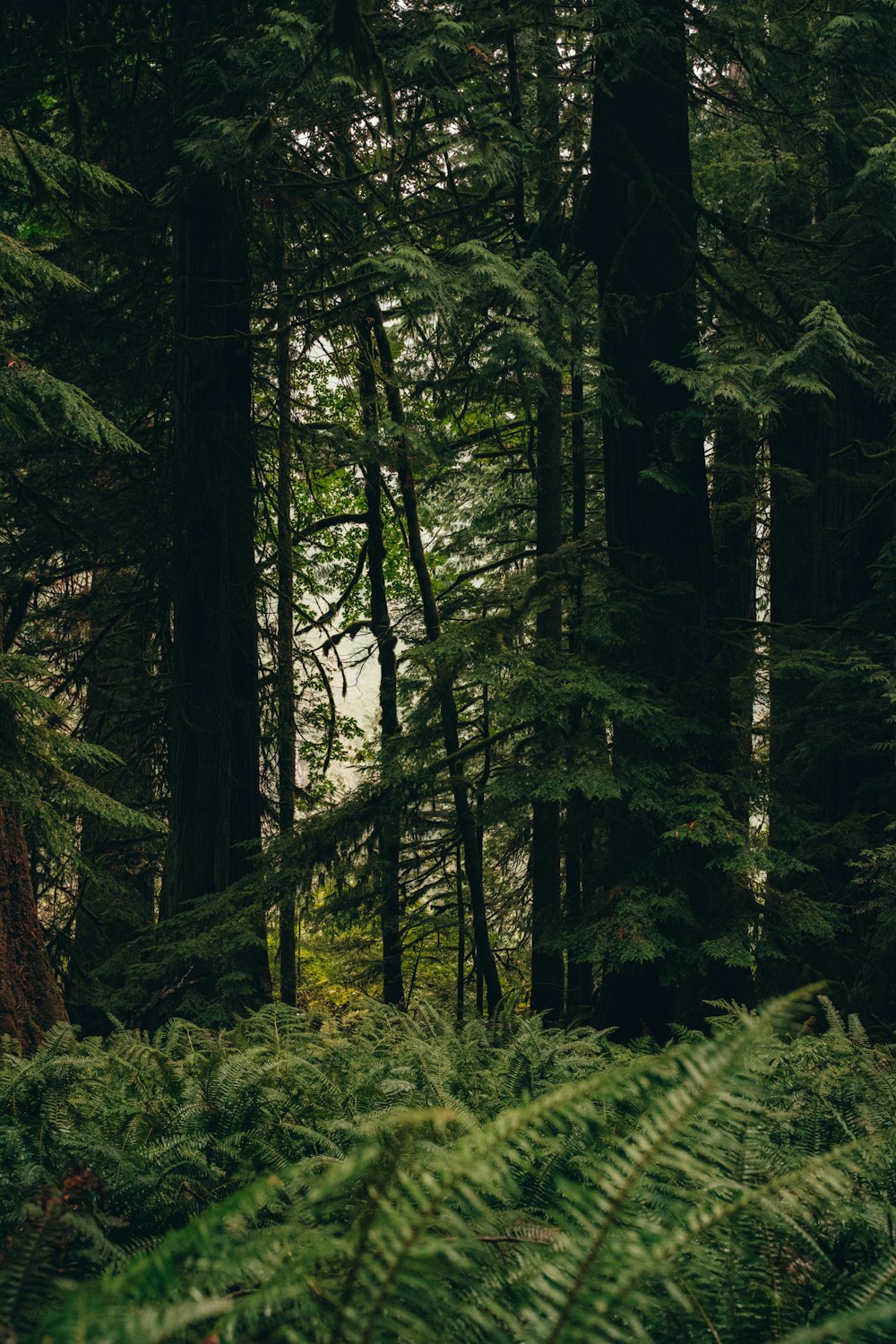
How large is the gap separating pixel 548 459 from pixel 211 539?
3285 mm

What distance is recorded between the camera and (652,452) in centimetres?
737

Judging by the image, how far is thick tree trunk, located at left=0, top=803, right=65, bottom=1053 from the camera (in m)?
5.04

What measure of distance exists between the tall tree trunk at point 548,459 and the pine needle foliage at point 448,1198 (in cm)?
478

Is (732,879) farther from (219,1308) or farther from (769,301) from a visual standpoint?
(769,301)

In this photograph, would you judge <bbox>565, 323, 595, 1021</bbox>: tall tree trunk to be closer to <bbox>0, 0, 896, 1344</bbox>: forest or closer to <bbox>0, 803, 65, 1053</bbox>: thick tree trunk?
<bbox>0, 0, 896, 1344</bbox>: forest

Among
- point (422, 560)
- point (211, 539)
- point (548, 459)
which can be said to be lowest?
point (211, 539)

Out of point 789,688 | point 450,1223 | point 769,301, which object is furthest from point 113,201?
point 450,1223

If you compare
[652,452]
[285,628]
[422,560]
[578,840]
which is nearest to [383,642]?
[422,560]

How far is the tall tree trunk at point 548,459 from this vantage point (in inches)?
316

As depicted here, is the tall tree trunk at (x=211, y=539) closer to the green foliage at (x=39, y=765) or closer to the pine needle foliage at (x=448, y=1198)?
the green foliage at (x=39, y=765)

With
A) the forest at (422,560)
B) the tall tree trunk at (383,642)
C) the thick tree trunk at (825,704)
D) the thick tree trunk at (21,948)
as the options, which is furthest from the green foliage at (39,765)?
the thick tree trunk at (825,704)

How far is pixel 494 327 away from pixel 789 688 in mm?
4021

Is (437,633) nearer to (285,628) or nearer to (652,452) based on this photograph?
(285,628)

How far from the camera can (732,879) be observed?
20.7 feet
